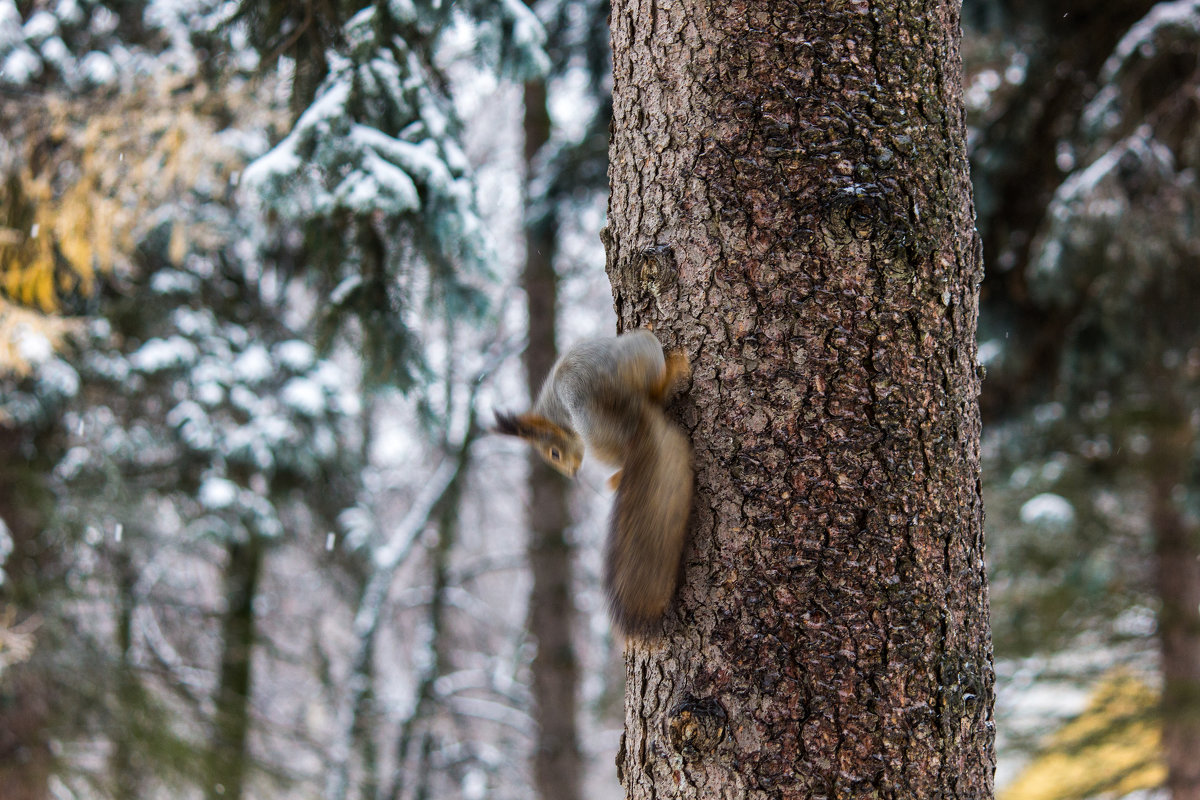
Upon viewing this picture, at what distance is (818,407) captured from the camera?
122 cm

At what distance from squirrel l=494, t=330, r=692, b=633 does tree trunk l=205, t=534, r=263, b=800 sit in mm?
4712

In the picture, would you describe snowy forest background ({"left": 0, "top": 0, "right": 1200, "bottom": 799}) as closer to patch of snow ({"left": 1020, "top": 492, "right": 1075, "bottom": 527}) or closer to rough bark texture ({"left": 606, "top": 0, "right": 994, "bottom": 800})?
patch of snow ({"left": 1020, "top": 492, "right": 1075, "bottom": 527})

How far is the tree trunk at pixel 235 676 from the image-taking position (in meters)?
5.06

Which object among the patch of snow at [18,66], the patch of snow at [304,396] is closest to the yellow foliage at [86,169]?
the patch of snow at [18,66]

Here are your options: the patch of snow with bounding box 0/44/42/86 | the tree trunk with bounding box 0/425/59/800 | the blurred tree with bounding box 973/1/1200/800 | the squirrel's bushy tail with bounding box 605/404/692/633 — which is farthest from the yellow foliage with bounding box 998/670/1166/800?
the patch of snow with bounding box 0/44/42/86

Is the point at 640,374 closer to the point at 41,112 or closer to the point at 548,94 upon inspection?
the point at 41,112

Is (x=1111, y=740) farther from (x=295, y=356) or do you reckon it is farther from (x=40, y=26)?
(x=40, y=26)

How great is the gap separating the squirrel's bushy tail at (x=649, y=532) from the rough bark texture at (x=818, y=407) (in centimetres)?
3

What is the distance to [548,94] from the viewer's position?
6.43 m

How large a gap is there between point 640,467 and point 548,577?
4.47m

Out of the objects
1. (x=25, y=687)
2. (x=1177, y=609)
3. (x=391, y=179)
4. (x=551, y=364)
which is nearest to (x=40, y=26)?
(x=551, y=364)

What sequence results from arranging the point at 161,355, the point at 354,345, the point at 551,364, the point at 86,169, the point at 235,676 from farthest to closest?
the point at 235,676
the point at 161,355
the point at 551,364
the point at 86,169
the point at 354,345

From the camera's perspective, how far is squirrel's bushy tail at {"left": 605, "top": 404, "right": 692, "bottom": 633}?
1254 millimetres

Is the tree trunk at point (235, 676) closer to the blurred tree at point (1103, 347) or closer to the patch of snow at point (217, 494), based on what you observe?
the patch of snow at point (217, 494)
